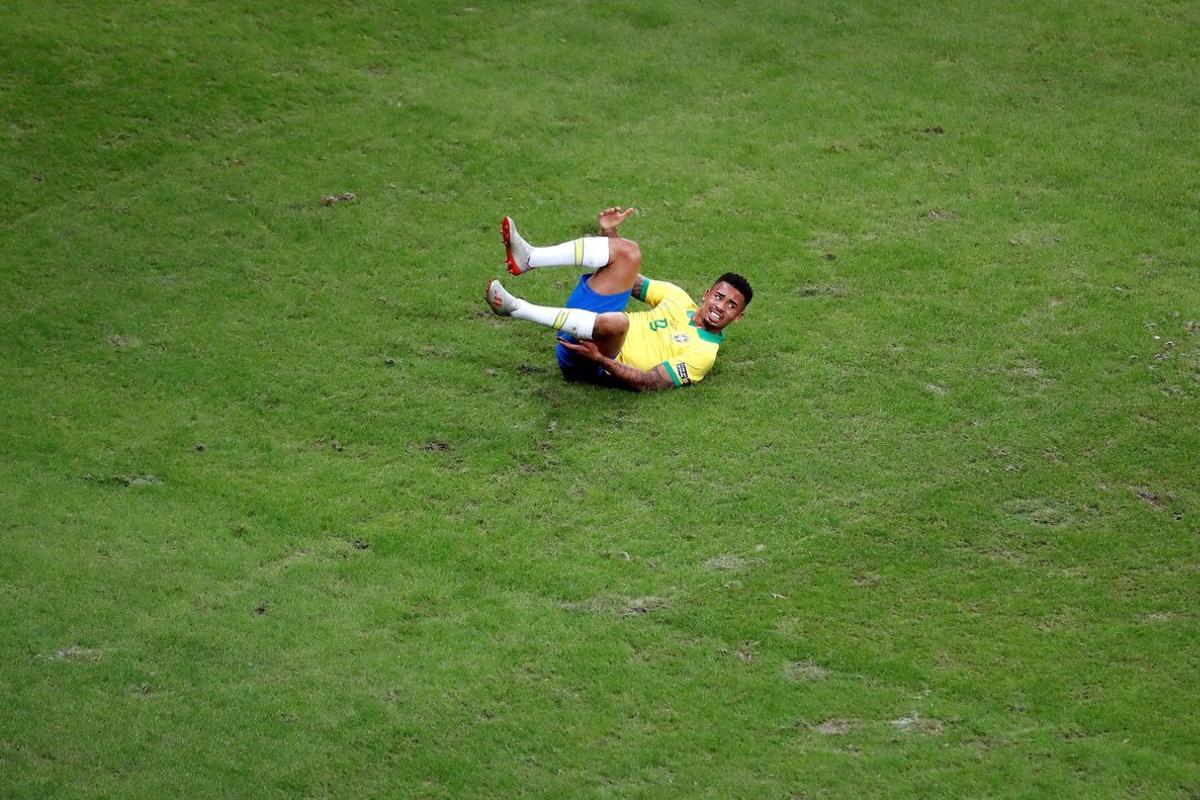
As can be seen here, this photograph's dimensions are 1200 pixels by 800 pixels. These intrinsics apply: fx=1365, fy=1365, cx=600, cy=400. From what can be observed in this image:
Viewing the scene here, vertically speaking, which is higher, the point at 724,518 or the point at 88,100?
the point at 88,100

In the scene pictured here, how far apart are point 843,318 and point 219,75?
6.90 m

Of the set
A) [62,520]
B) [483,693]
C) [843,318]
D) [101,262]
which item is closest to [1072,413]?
[843,318]

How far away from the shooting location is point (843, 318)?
1112 centimetres

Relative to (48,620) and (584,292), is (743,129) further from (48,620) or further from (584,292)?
(48,620)

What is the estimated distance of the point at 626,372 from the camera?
1010 cm

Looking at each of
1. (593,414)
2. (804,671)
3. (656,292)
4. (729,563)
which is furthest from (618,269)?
(804,671)

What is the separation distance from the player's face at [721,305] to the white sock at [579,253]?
2.77 ft

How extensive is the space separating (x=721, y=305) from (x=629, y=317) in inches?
27.5

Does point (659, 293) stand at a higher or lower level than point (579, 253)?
lower

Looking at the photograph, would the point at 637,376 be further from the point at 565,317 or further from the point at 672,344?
the point at 565,317

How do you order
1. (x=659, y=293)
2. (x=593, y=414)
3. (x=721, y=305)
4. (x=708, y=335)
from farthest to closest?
(x=659, y=293) → (x=708, y=335) → (x=721, y=305) → (x=593, y=414)

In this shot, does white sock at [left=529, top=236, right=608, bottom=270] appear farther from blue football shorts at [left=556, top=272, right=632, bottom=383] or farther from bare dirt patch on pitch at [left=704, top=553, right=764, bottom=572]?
bare dirt patch on pitch at [left=704, top=553, right=764, bottom=572]

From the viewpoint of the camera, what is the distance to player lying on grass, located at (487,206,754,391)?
1020 cm

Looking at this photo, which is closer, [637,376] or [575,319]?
[575,319]
